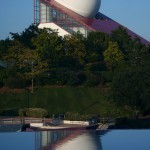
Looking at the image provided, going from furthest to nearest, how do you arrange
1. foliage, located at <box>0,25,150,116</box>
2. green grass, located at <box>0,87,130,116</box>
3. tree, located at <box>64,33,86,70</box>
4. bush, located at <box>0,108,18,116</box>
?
tree, located at <box>64,33,86,70</box> < foliage, located at <box>0,25,150,116</box> < green grass, located at <box>0,87,130,116</box> < bush, located at <box>0,108,18,116</box>

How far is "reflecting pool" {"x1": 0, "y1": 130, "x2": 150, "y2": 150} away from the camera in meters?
6.39

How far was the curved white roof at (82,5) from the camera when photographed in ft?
145

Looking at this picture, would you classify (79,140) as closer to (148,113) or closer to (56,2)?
(148,113)

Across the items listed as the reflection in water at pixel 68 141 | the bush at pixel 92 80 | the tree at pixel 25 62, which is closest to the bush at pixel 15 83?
the tree at pixel 25 62

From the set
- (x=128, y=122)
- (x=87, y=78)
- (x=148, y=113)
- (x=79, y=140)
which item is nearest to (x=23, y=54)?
(x=87, y=78)

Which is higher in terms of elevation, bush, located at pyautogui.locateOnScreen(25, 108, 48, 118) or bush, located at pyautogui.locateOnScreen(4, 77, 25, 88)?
bush, located at pyautogui.locateOnScreen(4, 77, 25, 88)

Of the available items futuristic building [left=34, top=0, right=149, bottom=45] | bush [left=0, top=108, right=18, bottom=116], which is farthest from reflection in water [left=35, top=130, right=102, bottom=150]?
futuristic building [left=34, top=0, right=149, bottom=45]

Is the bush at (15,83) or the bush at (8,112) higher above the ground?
the bush at (15,83)

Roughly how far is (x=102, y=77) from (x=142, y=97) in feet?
28.0

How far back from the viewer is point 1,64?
32062 millimetres

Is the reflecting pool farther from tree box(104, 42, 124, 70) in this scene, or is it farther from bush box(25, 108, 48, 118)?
tree box(104, 42, 124, 70)

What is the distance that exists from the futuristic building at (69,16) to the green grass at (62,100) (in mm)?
16254

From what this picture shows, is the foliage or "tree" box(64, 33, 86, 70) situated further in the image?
"tree" box(64, 33, 86, 70)

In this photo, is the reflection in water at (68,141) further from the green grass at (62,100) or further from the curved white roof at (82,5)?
the curved white roof at (82,5)
